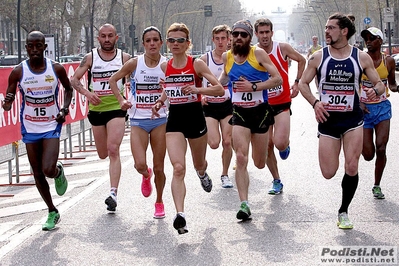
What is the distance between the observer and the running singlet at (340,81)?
8.13 meters

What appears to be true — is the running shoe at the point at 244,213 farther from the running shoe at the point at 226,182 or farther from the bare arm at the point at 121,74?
the running shoe at the point at 226,182

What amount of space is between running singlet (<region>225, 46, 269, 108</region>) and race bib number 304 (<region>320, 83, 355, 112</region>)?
30.1 inches

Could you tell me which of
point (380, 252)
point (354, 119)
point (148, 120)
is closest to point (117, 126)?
point (148, 120)

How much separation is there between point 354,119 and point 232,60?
4.52 feet

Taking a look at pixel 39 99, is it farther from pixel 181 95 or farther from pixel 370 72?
pixel 370 72

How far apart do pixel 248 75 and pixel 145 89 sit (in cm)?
106

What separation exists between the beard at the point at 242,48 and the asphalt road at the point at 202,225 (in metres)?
1.64

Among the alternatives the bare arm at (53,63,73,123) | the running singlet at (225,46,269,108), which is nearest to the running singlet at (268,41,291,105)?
the running singlet at (225,46,269,108)

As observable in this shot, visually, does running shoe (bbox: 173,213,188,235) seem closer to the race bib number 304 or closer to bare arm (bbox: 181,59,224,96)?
bare arm (bbox: 181,59,224,96)

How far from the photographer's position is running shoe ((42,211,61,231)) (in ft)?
28.1

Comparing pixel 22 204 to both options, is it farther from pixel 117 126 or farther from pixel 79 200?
pixel 117 126

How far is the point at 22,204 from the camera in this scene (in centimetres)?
1045

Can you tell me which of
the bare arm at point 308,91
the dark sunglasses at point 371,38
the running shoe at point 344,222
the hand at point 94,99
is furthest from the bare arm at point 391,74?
the hand at point 94,99

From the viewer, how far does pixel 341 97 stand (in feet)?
26.9
